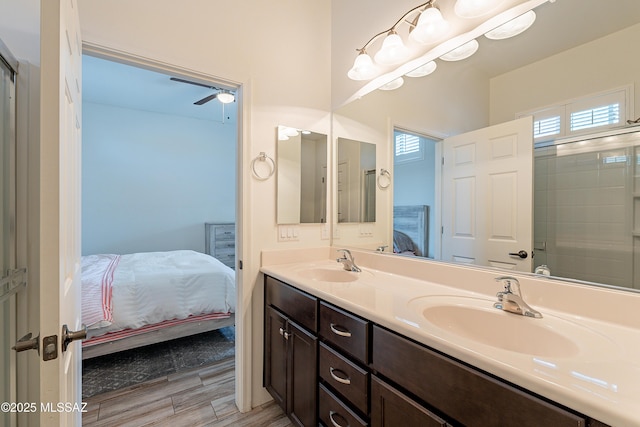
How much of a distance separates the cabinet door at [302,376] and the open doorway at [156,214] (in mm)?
1166

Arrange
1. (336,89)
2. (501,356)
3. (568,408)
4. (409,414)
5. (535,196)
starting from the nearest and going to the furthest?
(568,408)
(501,356)
(409,414)
(535,196)
(336,89)

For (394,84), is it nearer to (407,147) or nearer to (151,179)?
(407,147)

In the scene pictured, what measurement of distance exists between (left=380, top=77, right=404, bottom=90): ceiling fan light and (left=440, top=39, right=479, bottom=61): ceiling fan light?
0.27 metres

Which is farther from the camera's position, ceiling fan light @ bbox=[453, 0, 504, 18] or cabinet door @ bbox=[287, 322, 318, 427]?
cabinet door @ bbox=[287, 322, 318, 427]

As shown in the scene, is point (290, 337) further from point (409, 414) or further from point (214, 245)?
point (214, 245)

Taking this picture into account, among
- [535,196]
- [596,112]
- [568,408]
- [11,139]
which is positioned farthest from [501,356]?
[11,139]

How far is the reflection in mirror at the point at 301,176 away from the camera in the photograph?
1.88 m

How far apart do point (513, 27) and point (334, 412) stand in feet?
5.85

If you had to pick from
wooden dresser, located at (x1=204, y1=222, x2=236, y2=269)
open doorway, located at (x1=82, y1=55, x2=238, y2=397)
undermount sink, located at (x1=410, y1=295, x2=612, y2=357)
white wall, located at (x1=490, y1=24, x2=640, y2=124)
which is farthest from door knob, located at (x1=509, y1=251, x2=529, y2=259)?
wooden dresser, located at (x1=204, y1=222, x2=236, y2=269)

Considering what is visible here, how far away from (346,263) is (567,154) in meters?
1.17

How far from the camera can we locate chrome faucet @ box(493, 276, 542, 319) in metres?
0.95

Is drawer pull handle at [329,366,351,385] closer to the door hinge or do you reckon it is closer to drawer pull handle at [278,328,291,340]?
drawer pull handle at [278,328,291,340]

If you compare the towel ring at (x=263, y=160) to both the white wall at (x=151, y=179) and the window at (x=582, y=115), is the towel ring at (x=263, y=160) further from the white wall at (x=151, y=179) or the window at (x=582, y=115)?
the white wall at (x=151, y=179)

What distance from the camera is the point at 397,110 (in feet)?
5.74
